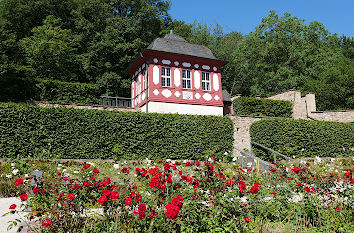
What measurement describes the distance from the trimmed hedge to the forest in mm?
5090

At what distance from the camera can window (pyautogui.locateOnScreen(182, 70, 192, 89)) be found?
60.0ft

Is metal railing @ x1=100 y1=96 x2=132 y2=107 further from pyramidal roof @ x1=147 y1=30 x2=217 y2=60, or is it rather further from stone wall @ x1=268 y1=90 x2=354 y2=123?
stone wall @ x1=268 y1=90 x2=354 y2=123

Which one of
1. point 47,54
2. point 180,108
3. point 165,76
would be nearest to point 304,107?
point 180,108

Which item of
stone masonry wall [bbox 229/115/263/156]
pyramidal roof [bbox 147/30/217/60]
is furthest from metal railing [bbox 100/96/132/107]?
stone masonry wall [bbox 229/115/263/156]

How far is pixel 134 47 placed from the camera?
86.7 feet

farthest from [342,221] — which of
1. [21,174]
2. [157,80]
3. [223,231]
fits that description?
[157,80]

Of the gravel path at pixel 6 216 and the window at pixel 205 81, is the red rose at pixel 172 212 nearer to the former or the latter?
the gravel path at pixel 6 216

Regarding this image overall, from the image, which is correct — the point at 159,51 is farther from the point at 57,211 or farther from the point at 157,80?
the point at 57,211

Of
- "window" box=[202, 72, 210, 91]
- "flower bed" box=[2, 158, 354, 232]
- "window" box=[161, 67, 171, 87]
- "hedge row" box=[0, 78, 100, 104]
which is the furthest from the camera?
"window" box=[202, 72, 210, 91]

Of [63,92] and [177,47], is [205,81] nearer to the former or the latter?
[177,47]

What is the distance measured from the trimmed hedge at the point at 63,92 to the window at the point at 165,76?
4392 millimetres

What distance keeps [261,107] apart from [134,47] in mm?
13267

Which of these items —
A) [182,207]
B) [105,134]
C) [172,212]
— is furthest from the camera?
[105,134]

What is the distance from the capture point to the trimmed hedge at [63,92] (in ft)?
51.4
